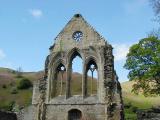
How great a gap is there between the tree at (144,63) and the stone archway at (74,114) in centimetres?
629

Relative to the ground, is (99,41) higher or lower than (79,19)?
lower

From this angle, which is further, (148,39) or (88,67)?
(148,39)

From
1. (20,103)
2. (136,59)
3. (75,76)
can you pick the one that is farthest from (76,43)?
(75,76)

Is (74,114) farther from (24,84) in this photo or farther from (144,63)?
(24,84)

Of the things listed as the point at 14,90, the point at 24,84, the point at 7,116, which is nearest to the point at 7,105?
the point at 14,90

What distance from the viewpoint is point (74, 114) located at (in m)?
26.6

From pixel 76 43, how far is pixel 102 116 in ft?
22.1

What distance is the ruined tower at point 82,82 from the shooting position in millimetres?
25609

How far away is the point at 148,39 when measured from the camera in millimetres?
29344

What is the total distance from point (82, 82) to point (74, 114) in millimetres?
2653

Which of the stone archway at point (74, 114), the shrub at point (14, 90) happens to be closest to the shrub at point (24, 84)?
the shrub at point (14, 90)

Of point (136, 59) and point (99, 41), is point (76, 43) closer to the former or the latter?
point (99, 41)

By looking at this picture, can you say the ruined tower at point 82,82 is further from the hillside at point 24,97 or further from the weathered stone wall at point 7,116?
the hillside at point 24,97

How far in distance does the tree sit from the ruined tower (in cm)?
367
